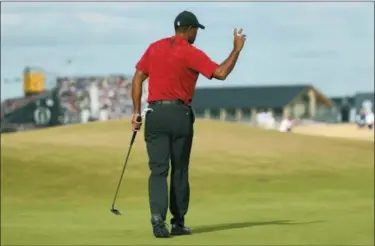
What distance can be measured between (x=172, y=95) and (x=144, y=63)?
0.28m

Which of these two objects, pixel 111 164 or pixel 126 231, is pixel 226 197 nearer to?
pixel 111 164

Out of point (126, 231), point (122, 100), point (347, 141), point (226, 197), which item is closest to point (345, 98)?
point (122, 100)

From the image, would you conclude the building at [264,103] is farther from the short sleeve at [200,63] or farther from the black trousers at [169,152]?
the short sleeve at [200,63]

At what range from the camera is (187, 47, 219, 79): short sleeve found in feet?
21.1

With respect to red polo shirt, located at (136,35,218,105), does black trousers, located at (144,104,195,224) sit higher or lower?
lower

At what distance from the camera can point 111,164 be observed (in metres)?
28.3

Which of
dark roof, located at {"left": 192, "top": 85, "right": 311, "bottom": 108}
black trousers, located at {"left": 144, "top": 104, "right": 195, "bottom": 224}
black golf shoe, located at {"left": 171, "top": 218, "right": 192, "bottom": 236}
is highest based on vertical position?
black trousers, located at {"left": 144, "top": 104, "right": 195, "bottom": 224}

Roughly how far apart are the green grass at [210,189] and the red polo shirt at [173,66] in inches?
53.9

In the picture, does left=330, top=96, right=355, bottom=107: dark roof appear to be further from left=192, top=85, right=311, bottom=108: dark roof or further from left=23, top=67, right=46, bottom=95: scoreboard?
left=23, top=67, right=46, bottom=95: scoreboard

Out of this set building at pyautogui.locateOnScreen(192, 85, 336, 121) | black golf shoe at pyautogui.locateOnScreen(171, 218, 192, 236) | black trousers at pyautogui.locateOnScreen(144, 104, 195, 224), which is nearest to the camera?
black trousers at pyautogui.locateOnScreen(144, 104, 195, 224)

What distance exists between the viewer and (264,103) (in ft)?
440

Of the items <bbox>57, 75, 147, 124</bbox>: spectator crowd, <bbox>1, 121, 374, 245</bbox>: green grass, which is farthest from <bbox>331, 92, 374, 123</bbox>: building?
<bbox>1, 121, 374, 245</bbox>: green grass

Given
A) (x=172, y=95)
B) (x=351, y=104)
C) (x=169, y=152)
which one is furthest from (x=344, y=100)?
(x=172, y=95)

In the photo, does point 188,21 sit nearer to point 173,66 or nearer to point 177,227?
point 173,66
